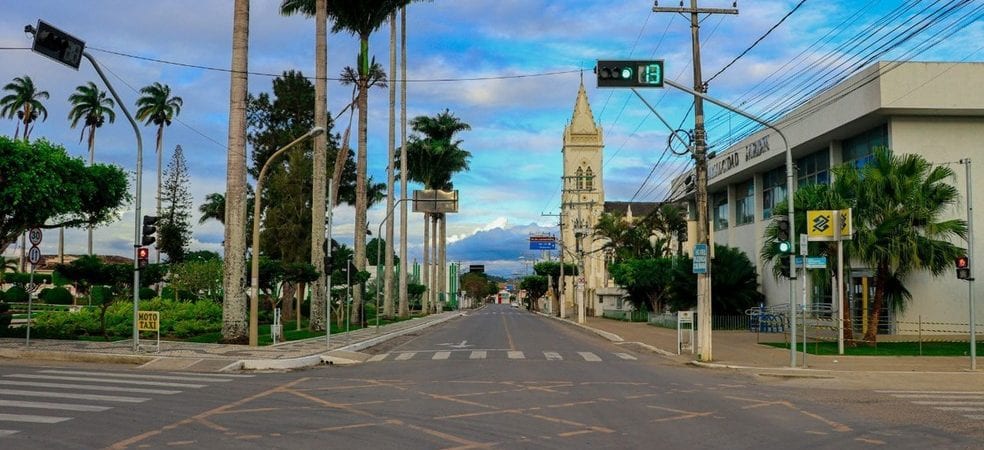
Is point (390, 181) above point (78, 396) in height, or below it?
above

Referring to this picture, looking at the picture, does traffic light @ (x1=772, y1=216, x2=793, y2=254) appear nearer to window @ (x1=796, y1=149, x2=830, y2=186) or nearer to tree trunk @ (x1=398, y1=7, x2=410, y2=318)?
window @ (x1=796, y1=149, x2=830, y2=186)

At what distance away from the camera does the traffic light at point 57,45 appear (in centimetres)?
1612

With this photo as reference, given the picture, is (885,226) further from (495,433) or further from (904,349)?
(495,433)

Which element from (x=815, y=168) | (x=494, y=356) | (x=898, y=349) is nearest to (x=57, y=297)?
(x=494, y=356)

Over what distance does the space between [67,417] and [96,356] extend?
1026 cm

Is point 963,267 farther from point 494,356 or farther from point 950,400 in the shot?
point 494,356

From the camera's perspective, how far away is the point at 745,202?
5425 centimetres

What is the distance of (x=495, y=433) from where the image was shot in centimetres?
1070

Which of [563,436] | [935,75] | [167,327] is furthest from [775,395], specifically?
[935,75]

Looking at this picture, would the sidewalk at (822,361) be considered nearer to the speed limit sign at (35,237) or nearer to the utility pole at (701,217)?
the utility pole at (701,217)

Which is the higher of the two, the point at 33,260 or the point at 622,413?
the point at 33,260

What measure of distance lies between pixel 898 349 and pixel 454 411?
2153 centimetres

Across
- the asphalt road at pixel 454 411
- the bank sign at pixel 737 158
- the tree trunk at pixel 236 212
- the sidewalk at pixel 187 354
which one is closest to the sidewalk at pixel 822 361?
the asphalt road at pixel 454 411

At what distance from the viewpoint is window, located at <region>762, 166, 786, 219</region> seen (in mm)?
47250
